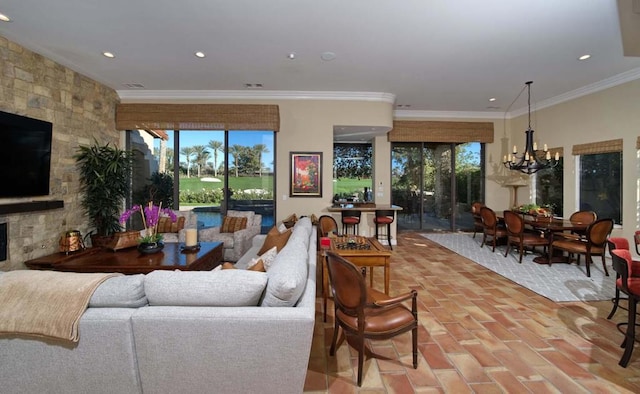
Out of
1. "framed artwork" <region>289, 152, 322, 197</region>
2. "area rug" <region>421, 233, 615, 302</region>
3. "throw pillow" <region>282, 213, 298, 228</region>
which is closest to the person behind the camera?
"area rug" <region>421, 233, 615, 302</region>

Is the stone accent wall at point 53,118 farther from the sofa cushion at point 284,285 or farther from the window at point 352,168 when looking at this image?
the window at point 352,168

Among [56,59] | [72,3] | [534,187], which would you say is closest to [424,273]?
[534,187]

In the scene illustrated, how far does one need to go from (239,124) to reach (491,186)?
258 inches

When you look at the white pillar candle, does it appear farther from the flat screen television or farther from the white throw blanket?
the flat screen television

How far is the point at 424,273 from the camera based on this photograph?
4.31m

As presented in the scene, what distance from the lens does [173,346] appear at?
149 cm

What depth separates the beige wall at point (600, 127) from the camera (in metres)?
4.75

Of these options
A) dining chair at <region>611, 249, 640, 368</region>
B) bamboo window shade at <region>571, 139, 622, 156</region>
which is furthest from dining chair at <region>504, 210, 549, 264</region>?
dining chair at <region>611, 249, 640, 368</region>

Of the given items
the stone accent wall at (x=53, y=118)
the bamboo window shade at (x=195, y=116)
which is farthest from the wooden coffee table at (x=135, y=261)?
the bamboo window shade at (x=195, y=116)

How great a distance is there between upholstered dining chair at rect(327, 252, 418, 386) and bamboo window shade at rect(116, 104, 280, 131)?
4.35m

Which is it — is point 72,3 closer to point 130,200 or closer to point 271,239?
point 271,239

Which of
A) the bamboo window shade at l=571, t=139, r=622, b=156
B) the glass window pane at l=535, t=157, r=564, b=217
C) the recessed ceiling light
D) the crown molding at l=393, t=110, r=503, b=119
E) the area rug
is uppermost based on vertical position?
the crown molding at l=393, t=110, r=503, b=119

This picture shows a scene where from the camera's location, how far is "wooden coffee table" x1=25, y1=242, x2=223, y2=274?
118 inches

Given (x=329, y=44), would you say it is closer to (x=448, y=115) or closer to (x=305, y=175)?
(x=305, y=175)
